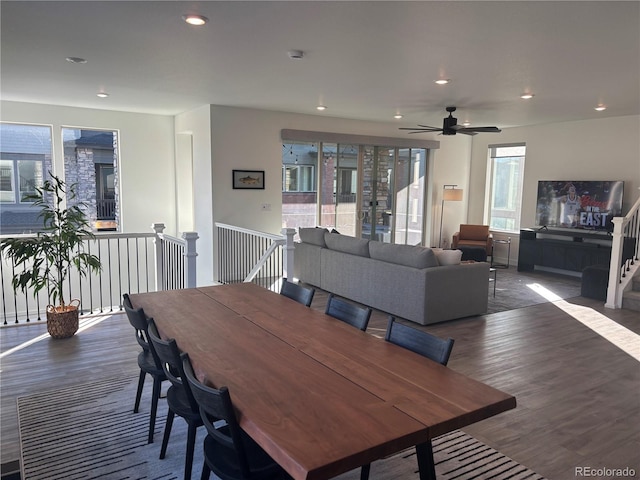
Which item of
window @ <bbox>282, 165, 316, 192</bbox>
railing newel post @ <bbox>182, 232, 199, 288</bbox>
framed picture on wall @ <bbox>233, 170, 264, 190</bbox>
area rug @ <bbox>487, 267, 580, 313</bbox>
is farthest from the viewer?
window @ <bbox>282, 165, 316, 192</bbox>

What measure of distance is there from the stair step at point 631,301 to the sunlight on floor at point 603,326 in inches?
20.1

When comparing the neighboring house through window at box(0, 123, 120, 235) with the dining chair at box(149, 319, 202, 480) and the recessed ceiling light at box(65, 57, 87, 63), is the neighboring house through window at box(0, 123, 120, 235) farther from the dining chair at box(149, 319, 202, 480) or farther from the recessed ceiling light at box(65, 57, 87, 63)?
the dining chair at box(149, 319, 202, 480)

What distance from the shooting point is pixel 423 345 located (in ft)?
7.34

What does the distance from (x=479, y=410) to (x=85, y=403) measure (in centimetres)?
284

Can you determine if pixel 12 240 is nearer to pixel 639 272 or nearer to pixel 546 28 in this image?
pixel 546 28

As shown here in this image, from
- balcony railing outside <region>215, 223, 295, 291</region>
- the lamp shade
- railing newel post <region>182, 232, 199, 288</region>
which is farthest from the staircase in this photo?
railing newel post <region>182, 232, 199, 288</region>

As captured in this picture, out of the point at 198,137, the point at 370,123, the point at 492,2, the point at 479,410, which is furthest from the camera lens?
the point at 370,123

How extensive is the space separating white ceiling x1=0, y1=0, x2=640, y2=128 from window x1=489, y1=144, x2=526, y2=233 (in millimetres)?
2628

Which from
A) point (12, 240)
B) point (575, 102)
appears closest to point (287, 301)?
point (12, 240)

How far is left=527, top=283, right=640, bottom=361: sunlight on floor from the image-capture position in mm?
4699

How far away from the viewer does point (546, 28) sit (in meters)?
3.33

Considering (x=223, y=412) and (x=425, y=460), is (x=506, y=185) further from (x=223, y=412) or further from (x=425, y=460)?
(x=223, y=412)

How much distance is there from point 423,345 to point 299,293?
1.18 metres

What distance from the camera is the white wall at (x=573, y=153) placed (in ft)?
24.6
